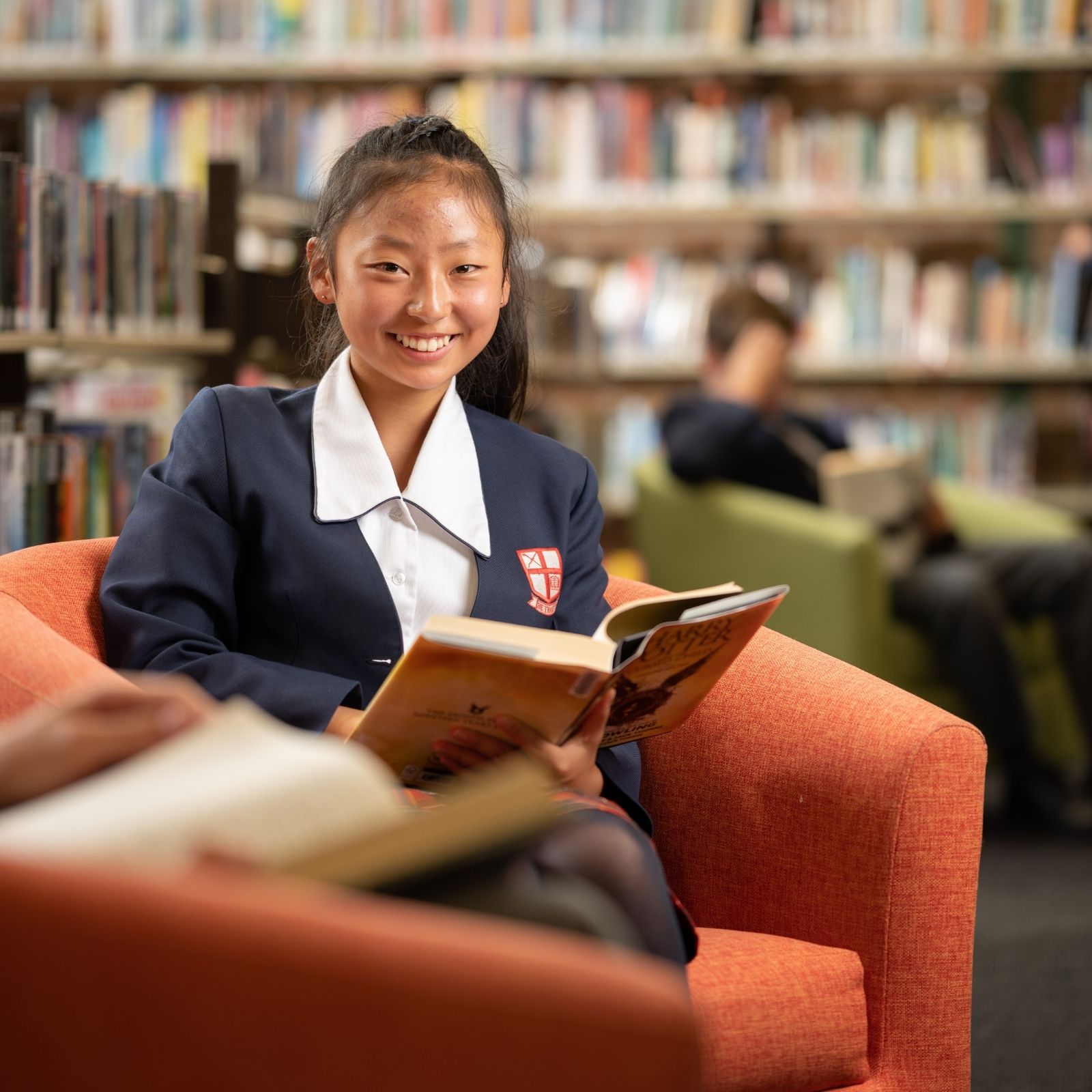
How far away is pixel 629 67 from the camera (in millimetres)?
4094

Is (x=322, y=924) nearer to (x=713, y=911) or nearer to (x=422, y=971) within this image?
(x=422, y=971)

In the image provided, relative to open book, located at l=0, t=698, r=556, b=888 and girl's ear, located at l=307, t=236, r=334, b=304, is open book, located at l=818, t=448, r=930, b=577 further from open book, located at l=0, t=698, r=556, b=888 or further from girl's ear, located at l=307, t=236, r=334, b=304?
open book, located at l=0, t=698, r=556, b=888

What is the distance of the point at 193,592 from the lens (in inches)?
54.7

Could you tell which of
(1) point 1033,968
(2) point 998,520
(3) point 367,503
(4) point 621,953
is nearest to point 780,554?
(2) point 998,520

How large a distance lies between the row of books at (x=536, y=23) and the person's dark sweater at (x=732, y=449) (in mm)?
1392

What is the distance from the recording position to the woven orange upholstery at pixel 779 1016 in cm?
118

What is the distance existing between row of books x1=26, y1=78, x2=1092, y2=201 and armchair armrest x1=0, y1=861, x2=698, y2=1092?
142 inches

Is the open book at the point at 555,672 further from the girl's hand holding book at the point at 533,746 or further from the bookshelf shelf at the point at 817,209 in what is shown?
the bookshelf shelf at the point at 817,209

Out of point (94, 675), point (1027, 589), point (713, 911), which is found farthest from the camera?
point (1027, 589)

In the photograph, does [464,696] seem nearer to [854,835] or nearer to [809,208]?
[854,835]

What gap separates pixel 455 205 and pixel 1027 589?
2.10 metres

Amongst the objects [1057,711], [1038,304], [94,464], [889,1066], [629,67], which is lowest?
[1057,711]

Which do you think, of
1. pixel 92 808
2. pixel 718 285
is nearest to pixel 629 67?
pixel 718 285

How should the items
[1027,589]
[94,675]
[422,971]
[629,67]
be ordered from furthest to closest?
[629,67]
[1027,589]
[94,675]
[422,971]
